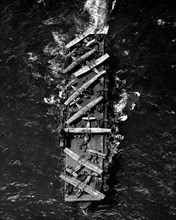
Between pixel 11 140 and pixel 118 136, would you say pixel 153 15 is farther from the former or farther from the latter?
pixel 11 140

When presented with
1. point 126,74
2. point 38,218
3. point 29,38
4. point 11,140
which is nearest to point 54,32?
point 29,38

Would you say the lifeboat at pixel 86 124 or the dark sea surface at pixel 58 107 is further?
the dark sea surface at pixel 58 107

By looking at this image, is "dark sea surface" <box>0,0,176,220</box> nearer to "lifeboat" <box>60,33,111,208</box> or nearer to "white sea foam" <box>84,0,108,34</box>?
"white sea foam" <box>84,0,108,34</box>

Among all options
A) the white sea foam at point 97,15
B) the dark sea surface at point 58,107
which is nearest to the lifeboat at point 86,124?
the dark sea surface at point 58,107

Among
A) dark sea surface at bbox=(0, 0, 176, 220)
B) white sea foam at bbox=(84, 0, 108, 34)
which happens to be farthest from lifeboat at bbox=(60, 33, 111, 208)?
white sea foam at bbox=(84, 0, 108, 34)

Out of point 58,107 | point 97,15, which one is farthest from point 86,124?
point 97,15

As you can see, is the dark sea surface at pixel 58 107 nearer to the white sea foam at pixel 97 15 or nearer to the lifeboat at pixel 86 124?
the white sea foam at pixel 97 15
